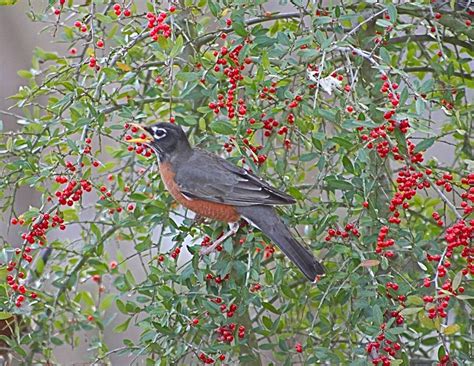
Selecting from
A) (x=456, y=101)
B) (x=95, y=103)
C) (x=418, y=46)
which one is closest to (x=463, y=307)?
(x=456, y=101)

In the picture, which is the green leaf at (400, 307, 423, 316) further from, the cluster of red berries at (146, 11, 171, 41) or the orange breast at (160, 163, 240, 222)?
the cluster of red berries at (146, 11, 171, 41)

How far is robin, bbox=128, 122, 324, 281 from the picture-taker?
2178mm

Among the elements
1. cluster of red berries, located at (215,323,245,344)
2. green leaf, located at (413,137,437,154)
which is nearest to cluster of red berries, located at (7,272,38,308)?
cluster of red berries, located at (215,323,245,344)

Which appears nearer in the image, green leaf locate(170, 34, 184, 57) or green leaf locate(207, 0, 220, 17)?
green leaf locate(170, 34, 184, 57)

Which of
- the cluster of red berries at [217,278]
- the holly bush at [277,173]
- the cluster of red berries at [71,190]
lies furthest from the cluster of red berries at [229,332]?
the cluster of red berries at [71,190]

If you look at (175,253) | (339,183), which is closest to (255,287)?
(175,253)

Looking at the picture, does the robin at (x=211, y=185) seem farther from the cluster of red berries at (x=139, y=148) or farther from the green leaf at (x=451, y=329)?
the green leaf at (x=451, y=329)

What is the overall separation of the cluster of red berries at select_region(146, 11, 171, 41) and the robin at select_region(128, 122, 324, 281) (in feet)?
1.06

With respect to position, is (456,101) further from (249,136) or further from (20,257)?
(20,257)

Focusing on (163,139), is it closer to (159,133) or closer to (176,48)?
(159,133)

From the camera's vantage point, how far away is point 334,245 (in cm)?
195

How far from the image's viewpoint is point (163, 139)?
91.4 inches

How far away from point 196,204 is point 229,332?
1.40ft

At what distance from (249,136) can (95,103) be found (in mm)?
412
